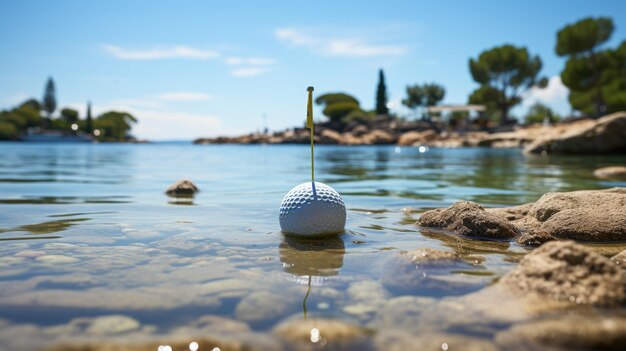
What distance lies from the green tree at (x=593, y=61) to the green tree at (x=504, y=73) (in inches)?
382

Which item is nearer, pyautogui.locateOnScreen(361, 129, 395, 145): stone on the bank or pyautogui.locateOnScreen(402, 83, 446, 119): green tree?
pyautogui.locateOnScreen(361, 129, 395, 145): stone on the bank

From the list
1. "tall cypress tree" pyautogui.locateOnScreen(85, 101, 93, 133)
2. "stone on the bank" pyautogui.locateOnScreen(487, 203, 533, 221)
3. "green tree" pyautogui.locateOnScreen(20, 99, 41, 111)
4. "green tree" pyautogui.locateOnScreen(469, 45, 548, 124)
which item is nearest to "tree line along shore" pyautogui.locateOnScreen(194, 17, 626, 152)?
"green tree" pyautogui.locateOnScreen(469, 45, 548, 124)

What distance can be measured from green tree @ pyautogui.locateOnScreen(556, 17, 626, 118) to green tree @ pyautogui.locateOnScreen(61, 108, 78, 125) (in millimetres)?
121431

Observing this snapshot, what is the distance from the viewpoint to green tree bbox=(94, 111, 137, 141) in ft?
435

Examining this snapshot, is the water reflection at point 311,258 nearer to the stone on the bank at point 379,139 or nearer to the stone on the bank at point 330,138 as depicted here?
the stone on the bank at point 379,139

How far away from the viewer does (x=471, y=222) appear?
4.99 metres

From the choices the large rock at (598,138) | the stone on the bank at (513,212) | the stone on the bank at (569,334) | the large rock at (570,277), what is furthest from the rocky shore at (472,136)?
the stone on the bank at (569,334)

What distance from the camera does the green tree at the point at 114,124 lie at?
435ft

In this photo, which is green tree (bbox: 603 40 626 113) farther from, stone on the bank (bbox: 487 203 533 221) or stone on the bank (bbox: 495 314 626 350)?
stone on the bank (bbox: 495 314 626 350)

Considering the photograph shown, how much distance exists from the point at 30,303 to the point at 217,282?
1.08 meters

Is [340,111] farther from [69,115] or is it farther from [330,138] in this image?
[69,115]

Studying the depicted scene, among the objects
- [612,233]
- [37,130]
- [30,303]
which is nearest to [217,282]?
[30,303]

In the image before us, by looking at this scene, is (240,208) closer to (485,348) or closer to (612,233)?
(612,233)

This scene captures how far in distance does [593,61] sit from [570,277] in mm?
57061
